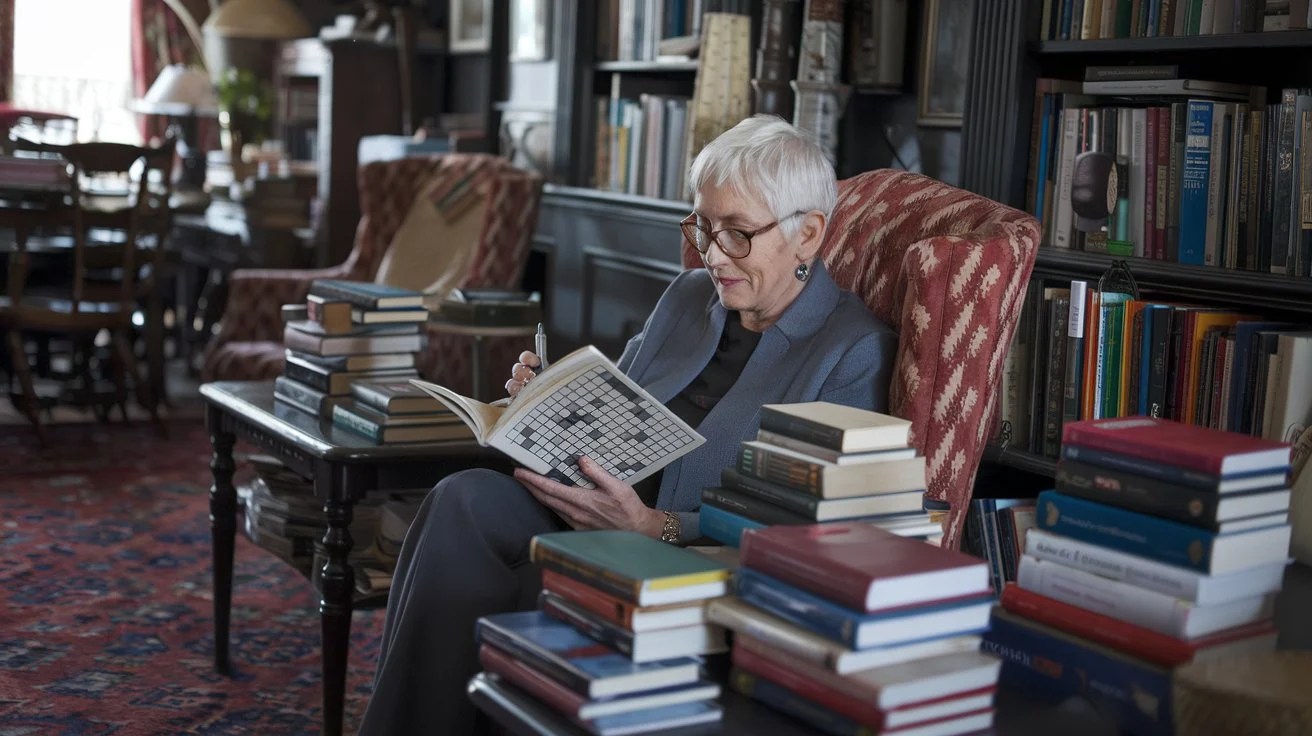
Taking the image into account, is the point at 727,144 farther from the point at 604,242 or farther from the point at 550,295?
the point at 550,295

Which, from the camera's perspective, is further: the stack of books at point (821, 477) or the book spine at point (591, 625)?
the stack of books at point (821, 477)

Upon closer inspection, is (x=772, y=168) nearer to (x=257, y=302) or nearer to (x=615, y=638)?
(x=615, y=638)

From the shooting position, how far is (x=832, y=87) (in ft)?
10.4

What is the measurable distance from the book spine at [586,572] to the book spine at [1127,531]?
429mm

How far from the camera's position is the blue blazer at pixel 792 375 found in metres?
2.00

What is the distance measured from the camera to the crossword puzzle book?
1.84 meters

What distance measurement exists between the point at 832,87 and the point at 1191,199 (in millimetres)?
1007

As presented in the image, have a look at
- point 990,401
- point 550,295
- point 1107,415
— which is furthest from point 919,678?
point 550,295

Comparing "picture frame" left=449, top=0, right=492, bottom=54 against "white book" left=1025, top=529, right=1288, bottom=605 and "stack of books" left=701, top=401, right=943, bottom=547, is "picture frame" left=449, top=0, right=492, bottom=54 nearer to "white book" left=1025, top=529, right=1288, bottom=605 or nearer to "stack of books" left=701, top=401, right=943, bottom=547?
"stack of books" left=701, top=401, right=943, bottom=547

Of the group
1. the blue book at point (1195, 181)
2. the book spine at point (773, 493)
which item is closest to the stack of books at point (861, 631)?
the book spine at point (773, 493)

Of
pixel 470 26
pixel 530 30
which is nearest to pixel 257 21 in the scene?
pixel 470 26

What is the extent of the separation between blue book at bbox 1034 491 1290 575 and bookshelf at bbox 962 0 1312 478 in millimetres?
930

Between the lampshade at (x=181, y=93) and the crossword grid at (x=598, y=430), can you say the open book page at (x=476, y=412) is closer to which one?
the crossword grid at (x=598, y=430)

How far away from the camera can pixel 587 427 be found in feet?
6.21
